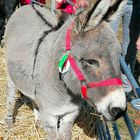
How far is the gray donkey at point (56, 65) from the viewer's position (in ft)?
7.05

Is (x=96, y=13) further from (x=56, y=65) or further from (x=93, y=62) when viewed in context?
(x=56, y=65)

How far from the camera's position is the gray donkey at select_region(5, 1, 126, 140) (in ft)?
7.05

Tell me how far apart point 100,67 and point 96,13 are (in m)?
0.34

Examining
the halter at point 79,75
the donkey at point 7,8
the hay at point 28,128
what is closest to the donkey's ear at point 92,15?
the halter at point 79,75

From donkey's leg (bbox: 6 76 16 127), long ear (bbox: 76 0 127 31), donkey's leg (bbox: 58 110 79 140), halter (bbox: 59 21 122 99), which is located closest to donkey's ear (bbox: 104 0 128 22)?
long ear (bbox: 76 0 127 31)

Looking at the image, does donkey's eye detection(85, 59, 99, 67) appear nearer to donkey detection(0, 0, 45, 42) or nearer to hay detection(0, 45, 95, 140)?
hay detection(0, 45, 95, 140)

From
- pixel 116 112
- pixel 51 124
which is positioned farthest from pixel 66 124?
pixel 116 112

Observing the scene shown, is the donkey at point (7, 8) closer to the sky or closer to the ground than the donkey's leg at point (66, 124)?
closer to the sky

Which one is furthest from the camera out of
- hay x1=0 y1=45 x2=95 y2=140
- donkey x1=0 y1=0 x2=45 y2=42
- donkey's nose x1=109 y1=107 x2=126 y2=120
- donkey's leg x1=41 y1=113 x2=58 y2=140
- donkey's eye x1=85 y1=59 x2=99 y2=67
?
donkey x1=0 y1=0 x2=45 y2=42

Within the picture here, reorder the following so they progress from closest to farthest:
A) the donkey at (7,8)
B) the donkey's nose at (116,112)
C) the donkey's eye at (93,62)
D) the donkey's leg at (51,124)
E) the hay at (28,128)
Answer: the donkey's nose at (116,112)
the donkey's eye at (93,62)
the donkey's leg at (51,124)
the hay at (28,128)
the donkey at (7,8)

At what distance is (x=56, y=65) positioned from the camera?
2531mm

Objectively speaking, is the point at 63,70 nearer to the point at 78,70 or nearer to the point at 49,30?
the point at 78,70

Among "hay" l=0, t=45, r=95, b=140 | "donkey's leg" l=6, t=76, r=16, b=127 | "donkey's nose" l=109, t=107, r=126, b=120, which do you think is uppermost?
"donkey's nose" l=109, t=107, r=126, b=120

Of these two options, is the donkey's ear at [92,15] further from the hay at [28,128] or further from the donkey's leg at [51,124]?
the hay at [28,128]
